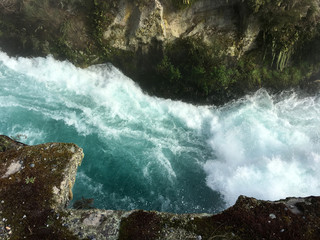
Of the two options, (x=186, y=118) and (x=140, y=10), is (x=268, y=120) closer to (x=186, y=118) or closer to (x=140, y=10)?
(x=186, y=118)

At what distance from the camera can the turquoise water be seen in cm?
1173

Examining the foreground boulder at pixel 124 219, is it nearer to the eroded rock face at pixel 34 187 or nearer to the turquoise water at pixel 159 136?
the eroded rock face at pixel 34 187

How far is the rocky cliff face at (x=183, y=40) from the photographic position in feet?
43.5

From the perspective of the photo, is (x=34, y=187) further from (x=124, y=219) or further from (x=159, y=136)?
Answer: (x=159, y=136)

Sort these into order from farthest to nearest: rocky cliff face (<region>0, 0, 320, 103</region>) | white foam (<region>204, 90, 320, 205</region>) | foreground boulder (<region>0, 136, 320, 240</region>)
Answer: rocky cliff face (<region>0, 0, 320, 103</region>) < white foam (<region>204, 90, 320, 205</region>) < foreground boulder (<region>0, 136, 320, 240</region>)

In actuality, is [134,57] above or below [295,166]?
above

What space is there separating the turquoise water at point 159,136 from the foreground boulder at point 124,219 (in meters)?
4.21

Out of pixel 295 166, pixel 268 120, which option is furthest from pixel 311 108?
pixel 295 166

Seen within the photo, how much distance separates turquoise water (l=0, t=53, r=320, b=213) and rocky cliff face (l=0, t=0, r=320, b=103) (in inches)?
44.2

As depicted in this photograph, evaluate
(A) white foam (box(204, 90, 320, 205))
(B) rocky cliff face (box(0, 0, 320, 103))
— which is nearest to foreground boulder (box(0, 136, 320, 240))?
(A) white foam (box(204, 90, 320, 205))

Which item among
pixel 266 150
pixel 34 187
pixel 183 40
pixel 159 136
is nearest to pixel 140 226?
pixel 34 187

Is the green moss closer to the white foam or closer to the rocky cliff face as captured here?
the white foam

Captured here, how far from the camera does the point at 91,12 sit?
47.8ft

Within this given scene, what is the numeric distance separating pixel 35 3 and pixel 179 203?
1526cm
